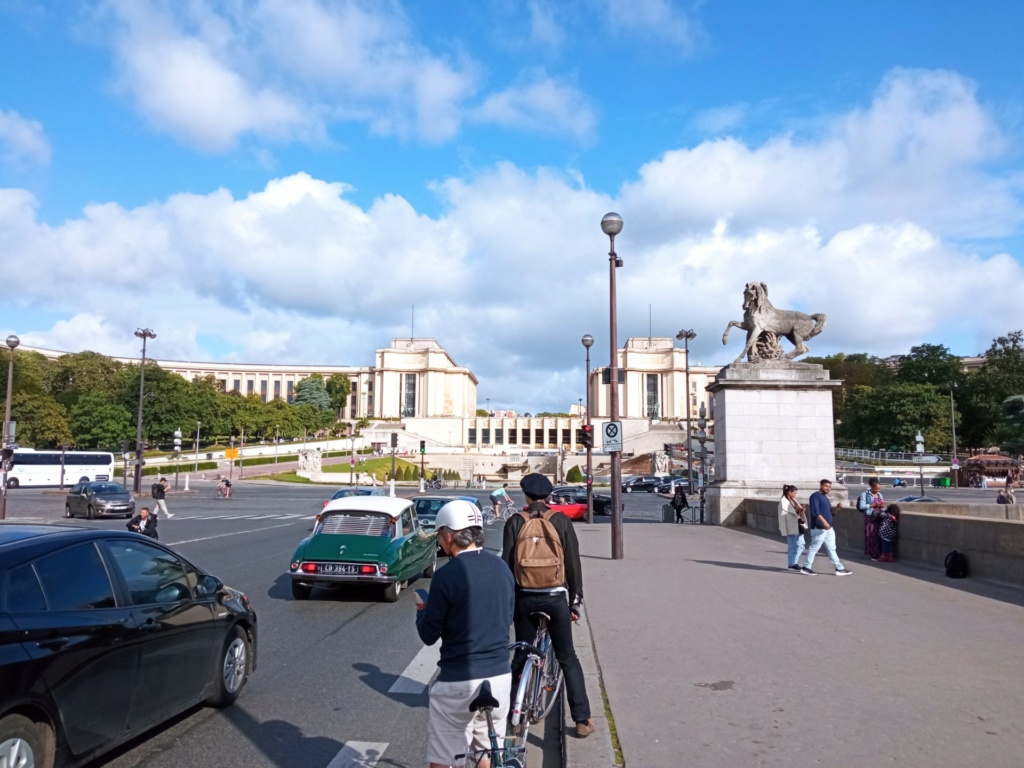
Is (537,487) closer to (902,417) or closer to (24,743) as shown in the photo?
(24,743)

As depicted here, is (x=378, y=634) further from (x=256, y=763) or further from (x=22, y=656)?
(x=22, y=656)

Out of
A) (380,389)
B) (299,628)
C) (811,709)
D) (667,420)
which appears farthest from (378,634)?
(380,389)

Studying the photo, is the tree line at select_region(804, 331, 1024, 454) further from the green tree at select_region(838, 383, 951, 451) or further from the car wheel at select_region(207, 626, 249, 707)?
the car wheel at select_region(207, 626, 249, 707)

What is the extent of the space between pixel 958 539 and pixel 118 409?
87300 mm

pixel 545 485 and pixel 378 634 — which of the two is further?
pixel 378 634

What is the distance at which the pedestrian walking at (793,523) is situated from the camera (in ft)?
46.3

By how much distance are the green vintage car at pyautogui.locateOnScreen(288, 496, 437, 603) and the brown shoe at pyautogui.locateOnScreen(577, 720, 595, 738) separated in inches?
274

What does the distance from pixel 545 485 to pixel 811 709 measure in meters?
2.67

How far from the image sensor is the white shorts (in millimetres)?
3795

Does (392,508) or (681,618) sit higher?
(392,508)

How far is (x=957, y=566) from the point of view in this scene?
13328mm

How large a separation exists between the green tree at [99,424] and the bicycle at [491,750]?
89.5 m

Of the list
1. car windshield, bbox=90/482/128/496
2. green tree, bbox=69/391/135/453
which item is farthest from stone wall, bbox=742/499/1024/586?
green tree, bbox=69/391/135/453

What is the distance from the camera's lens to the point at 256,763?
5.30 m
